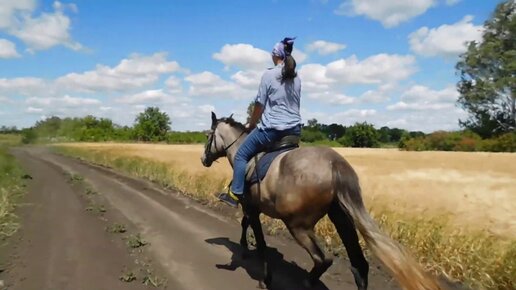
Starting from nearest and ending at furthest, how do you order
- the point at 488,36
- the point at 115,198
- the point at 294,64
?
the point at 294,64 < the point at 115,198 < the point at 488,36

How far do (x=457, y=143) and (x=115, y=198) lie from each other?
47764mm

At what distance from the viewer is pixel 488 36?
48594mm

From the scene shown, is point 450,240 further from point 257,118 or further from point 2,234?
point 2,234

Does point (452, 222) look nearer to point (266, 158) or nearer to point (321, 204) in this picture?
point (321, 204)

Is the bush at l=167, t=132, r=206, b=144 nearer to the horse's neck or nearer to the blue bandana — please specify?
the horse's neck

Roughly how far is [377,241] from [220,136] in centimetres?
358

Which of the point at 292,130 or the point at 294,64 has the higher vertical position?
the point at 294,64

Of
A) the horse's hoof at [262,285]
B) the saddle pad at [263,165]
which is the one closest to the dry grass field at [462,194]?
Result: the horse's hoof at [262,285]

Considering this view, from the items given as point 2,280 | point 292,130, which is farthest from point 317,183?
point 2,280

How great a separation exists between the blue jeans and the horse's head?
0.91 m

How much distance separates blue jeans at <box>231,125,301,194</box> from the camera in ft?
20.9

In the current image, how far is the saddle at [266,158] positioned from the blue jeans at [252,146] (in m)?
0.06

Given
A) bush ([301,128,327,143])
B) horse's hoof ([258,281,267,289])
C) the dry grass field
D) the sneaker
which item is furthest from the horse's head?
bush ([301,128,327,143])

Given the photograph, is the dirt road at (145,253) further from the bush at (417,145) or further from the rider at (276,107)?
the bush at (417,145)
